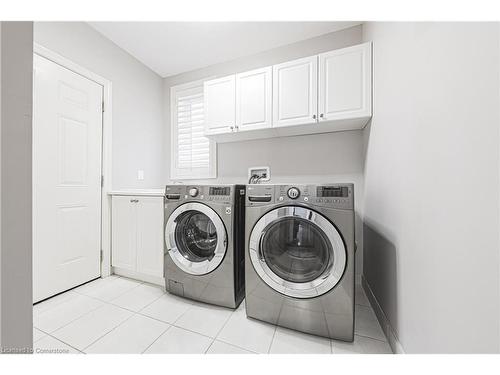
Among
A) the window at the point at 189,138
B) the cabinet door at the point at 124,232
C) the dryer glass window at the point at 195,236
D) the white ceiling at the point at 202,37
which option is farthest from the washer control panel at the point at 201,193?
the white ceiling at the point at 202,37

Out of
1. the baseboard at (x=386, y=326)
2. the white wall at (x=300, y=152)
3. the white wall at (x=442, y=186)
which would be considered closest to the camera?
the white wall at (x=442, y=186)

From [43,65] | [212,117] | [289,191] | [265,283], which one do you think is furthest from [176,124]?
[265,283]

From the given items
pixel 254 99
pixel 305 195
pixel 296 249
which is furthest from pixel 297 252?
pixel 254 99

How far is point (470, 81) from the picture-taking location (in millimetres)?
562

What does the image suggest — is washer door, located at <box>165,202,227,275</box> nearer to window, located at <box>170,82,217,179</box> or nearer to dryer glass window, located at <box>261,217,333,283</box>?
dryer glass window, located at <box>261,217,333,283</box>

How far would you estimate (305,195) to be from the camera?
1.12 meters

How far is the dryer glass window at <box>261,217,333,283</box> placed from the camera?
1.13 metres

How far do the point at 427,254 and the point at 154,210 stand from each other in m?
1.85

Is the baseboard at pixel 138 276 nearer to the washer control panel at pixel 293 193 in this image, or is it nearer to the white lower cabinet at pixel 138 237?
the white lower cabinet at pixel 138 237

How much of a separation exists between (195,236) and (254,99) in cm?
137

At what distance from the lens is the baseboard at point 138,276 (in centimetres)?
174

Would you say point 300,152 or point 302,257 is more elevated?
point 300,152

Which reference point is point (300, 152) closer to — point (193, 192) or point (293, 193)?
point (293, 193)

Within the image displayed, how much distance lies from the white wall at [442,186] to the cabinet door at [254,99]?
0.92 meters
